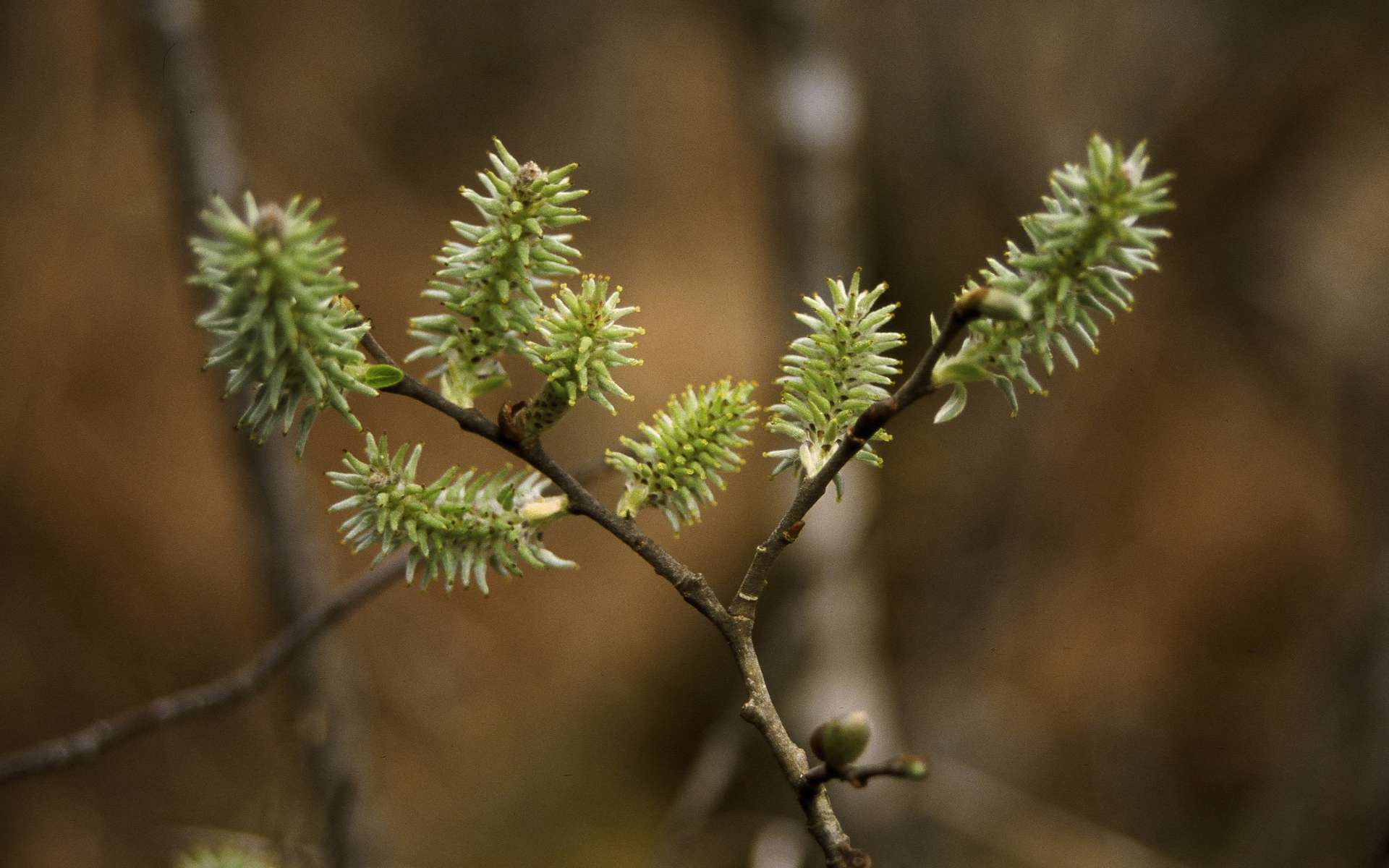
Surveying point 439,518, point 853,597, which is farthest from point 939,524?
point 439,518

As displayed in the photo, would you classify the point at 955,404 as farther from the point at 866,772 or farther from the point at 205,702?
the point at 205,702

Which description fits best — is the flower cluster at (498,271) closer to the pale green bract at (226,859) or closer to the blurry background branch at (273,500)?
the pale green bract at (226,859)

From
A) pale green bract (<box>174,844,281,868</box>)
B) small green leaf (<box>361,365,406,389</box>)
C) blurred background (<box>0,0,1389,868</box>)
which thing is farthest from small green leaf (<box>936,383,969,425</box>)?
blurred background (<box>0,0,1389,868</box>)

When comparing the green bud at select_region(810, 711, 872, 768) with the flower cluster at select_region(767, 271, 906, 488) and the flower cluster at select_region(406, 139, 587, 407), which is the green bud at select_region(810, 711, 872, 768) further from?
the flower cluster at select_region(406, 139, 587, 407)

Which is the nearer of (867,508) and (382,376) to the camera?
(382,376)

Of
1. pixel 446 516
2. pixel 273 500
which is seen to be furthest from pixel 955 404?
pixel 273 500

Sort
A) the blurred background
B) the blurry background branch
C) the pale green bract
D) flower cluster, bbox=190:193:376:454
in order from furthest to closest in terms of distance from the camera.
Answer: the blurred background < the blurry background branch < the pale green bract < flower cluster, bbox=190:193:376:454
